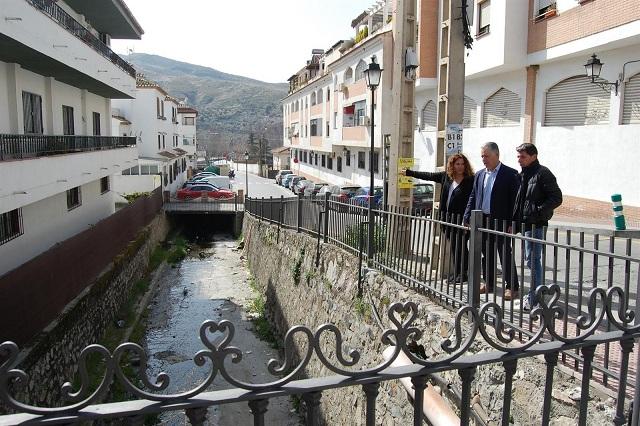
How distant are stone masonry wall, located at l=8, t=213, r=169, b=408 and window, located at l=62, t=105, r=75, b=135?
4.55 metres

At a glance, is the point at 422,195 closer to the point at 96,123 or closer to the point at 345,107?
the point at 345,107

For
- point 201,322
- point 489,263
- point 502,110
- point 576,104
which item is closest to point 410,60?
point 489,263

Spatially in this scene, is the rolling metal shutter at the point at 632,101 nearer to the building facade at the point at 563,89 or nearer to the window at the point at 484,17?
the building facade at the point at 563,89

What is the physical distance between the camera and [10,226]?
12.7 m

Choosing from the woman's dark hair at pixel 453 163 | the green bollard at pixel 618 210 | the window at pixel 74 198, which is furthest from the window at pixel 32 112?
the green bollard at pixel 618 210

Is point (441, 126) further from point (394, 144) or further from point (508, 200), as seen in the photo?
point (508, 200)

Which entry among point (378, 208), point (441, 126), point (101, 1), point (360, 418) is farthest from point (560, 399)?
point (101, 1)

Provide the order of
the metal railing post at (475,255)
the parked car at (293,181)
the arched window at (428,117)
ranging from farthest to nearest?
the parked car at (293,181), the arched window at (428,117), the metal railing post at (475,255)

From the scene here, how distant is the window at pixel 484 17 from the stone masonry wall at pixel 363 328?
35.2ft

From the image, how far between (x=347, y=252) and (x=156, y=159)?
98.2 feet

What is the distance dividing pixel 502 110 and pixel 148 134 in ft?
93.0

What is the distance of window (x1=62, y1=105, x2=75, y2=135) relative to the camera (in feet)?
56.1

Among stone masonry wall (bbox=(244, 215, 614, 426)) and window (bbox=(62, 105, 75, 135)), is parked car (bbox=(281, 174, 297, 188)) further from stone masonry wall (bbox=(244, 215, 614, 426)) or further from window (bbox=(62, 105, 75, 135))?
stone masonry wall (bbox=(244, 215, 614, 426))

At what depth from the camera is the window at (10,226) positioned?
12.2 metres
